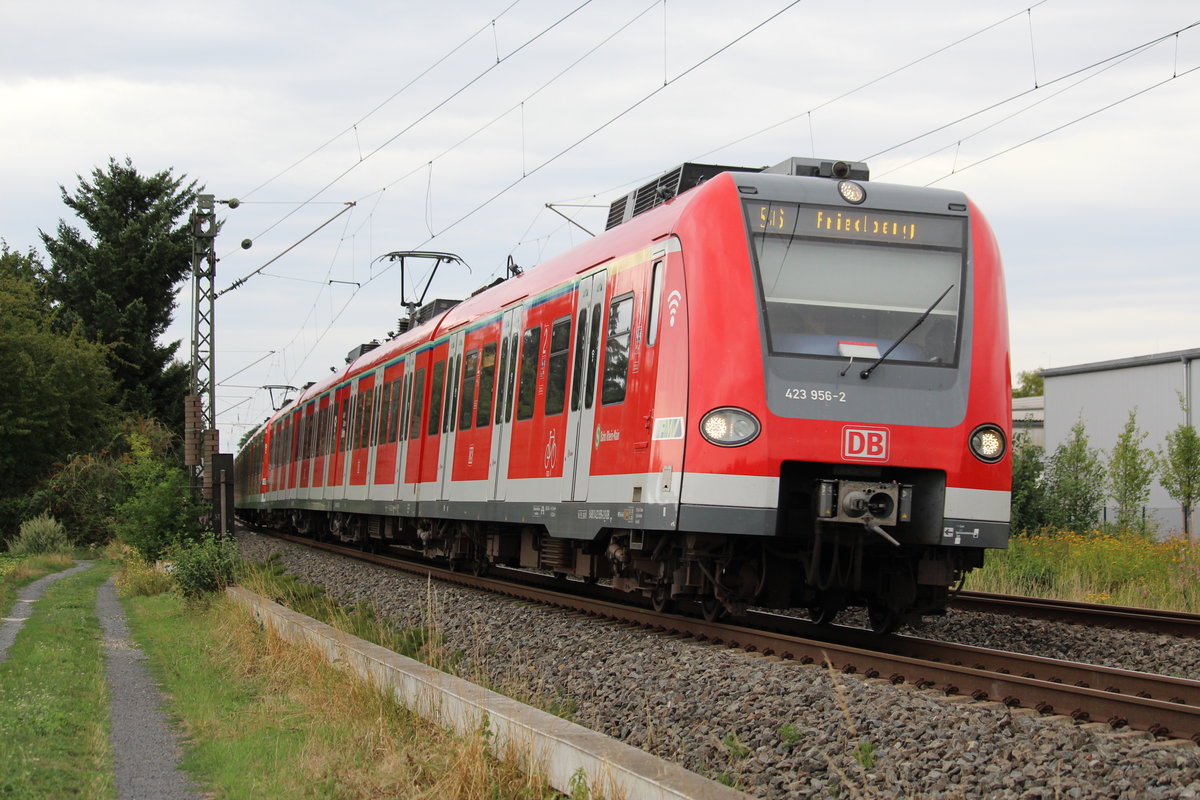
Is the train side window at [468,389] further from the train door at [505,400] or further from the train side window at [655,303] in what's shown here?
the train side window at [655,303]

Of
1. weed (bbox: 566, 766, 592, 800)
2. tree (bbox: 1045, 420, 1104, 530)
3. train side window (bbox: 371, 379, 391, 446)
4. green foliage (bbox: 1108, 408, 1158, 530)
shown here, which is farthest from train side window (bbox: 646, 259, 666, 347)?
green foliage (bbox: 1108, 408, 1158, 530)

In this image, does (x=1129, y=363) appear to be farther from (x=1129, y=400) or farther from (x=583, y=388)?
(x=583, y=388)

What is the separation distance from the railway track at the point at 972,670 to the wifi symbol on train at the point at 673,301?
89.4 inches

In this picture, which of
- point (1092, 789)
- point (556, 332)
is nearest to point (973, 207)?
point (556, 332)

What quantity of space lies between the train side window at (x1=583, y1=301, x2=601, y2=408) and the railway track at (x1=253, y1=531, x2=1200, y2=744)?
180 cm

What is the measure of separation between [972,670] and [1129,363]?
29614 mm

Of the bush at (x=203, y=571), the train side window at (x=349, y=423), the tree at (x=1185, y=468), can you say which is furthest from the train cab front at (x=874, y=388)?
the tree at (x=1185, y=468)

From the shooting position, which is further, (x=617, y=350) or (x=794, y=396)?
(x=617, y=350)

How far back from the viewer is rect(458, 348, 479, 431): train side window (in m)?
15.0

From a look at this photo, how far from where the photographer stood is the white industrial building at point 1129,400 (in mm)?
31781

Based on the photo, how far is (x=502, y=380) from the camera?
1383cm

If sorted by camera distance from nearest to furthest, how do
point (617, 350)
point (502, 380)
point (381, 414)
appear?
point (617, 350), point (502, 380), point (381, 414)

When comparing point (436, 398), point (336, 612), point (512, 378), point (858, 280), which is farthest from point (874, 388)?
point (436, 398)

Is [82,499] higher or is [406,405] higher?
[406,405]
